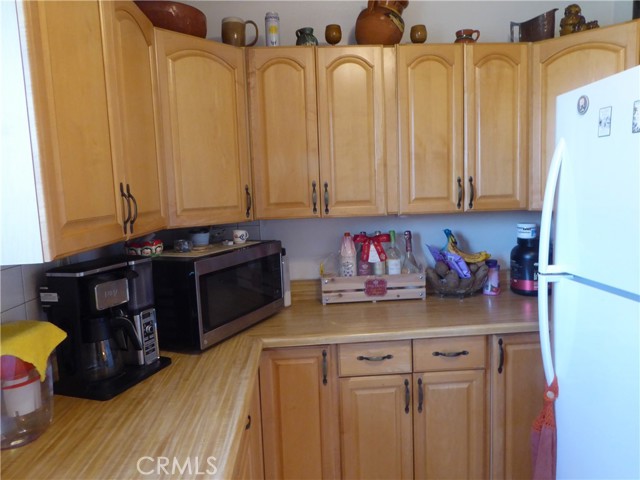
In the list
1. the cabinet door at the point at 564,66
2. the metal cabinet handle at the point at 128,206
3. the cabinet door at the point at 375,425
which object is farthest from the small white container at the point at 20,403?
the cabinet door at the point at 564,66

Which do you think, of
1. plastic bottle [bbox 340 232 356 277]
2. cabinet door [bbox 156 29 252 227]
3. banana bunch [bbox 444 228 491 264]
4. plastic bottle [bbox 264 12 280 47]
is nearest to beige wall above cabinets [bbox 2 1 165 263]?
cabinet door [bbox 156 29 252 227]

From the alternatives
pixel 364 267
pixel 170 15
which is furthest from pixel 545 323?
pixel 170 15

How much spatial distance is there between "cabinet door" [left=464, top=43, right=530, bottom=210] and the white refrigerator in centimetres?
54

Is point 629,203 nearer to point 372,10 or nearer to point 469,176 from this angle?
point 469,176

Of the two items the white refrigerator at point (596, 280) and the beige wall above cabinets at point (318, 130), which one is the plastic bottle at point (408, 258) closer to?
the beige wall above cabinets at point (318, 130)

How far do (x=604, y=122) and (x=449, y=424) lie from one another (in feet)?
4.12

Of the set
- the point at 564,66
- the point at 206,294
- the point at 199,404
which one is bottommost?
the point at 199,404

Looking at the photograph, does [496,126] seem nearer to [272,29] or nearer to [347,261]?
[347,261]

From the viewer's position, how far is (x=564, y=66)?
188 cm

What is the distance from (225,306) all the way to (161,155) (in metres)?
0.60

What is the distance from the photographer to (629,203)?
1.09 m

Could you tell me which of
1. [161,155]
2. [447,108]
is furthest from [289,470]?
[447,108]

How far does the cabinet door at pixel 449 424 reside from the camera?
1.78 m

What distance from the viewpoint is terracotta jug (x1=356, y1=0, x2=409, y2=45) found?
6.31ft
